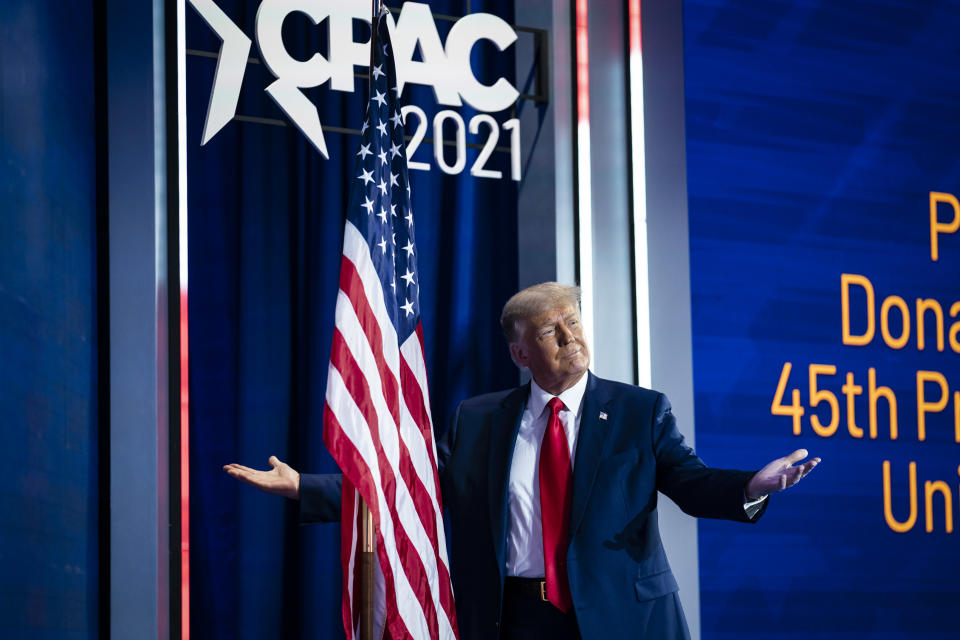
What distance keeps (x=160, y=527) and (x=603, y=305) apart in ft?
4.78

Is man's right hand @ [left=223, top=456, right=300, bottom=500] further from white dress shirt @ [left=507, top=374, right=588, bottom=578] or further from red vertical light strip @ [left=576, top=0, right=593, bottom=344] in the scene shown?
red vertical light strip @ [left=576, top=0, right=593, bottom=344]

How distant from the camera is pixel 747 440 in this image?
3.88 m

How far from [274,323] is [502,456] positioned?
2.89 feet

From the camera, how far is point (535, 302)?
3.04 metres

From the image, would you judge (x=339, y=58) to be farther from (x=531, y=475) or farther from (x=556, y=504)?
(x=556, y=504)

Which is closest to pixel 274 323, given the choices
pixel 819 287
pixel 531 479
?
pixel 531 479

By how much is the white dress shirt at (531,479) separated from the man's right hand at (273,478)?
0.51 m

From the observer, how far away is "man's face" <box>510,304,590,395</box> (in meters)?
2.96

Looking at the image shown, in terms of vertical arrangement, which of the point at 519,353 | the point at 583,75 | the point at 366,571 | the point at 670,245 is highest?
the point at 583,75

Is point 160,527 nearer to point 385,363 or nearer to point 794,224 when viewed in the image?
point 385,363

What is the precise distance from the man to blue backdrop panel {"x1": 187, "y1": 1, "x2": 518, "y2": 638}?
567 millimetres

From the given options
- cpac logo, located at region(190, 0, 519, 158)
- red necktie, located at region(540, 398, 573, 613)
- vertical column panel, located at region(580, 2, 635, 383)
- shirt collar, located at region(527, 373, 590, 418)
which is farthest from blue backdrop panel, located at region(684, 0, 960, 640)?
red necktie, located at region(540, 398, 573, 613)

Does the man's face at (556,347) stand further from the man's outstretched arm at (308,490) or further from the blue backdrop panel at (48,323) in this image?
the blue backdrop panel at (48,323)

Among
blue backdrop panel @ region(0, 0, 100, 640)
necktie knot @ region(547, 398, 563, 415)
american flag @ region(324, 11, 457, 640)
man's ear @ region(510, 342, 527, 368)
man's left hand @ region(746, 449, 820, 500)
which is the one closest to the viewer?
blue backdrop panel @ region(0, 0, 100, 640)
